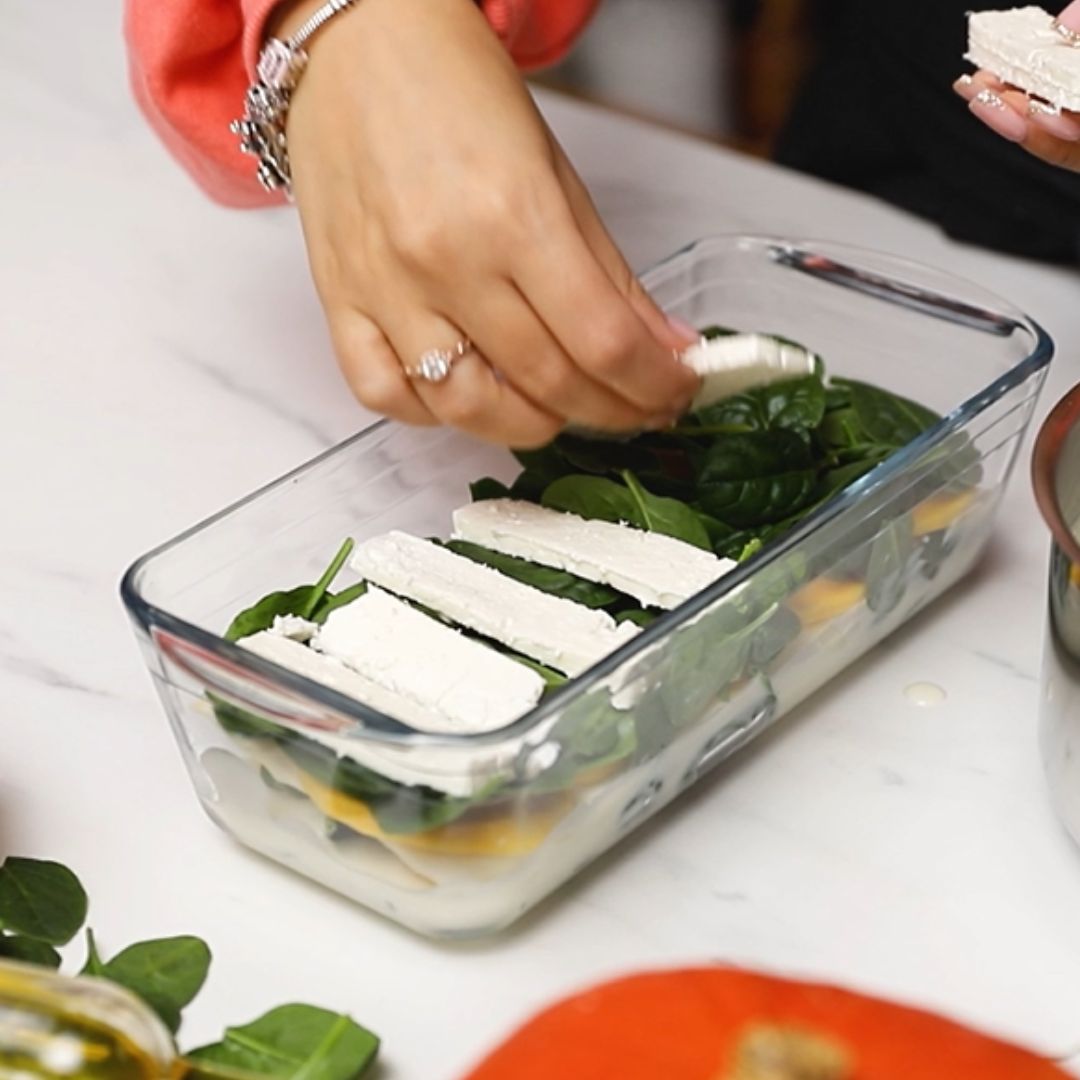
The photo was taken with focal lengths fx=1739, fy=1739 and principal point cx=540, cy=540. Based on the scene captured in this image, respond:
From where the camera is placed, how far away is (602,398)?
762 mm

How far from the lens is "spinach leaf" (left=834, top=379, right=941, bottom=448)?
0.86 meters

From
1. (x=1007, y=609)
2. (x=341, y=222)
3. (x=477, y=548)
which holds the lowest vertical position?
(x=1007, y=609)

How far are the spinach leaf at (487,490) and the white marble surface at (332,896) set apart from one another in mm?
173

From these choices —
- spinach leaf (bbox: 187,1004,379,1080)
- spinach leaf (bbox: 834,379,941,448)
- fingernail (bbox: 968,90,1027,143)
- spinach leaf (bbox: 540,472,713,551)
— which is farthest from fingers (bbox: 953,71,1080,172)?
spinach leaf (bbox: 187,1004,379,1080)

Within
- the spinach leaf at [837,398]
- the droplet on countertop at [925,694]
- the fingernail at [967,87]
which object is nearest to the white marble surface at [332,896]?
the droplet on countertop at [925,694]

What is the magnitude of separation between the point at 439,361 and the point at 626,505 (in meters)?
0.12

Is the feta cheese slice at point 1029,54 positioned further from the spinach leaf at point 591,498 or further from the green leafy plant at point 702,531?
the spinach leaf at point 591,498

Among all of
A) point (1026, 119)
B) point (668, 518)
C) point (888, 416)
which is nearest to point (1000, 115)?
point (1026, 119)

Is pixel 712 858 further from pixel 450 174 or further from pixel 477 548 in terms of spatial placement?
pixel 450 174

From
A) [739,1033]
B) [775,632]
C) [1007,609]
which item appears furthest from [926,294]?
[739,1033]

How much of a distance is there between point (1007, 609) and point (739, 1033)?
0.32 meters

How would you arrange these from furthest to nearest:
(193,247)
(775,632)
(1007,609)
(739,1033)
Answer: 1. (193,247)
2. (1007,609)
3. (775,632)
4. (739,1033)

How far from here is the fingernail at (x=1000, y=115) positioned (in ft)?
2.72

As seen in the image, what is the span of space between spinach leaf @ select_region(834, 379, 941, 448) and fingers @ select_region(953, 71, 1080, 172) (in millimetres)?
138
